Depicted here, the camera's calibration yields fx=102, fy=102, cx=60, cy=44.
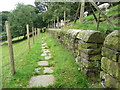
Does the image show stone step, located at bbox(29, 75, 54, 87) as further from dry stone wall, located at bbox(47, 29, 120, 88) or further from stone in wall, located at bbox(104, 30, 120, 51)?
stone in wall, located at bbox(104, 30, 120, 51)

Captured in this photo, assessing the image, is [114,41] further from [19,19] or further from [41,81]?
[19,19]

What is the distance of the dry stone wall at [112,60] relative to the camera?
152cm

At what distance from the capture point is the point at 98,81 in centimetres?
237

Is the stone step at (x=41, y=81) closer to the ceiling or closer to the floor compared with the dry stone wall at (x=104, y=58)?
closer to the floor

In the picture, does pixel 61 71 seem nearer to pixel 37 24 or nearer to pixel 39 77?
pixel 39 77

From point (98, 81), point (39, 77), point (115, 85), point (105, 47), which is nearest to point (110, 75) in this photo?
point (115, 85)

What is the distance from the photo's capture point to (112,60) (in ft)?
5.38

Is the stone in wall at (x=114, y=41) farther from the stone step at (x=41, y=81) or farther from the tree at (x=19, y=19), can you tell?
the tree at (x=19, y=19)

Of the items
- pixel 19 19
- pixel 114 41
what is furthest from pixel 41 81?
pixel 19 19

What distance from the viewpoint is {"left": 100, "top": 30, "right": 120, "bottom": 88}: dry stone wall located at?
4.97 feet

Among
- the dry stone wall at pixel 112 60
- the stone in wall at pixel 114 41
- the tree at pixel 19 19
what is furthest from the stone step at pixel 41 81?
the tree at pixel 19 19

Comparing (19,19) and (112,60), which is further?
(19,19)

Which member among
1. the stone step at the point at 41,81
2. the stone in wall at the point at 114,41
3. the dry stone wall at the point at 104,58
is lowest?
the stone step at the point at 41,81

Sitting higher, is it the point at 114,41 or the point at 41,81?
the point at 114,41
